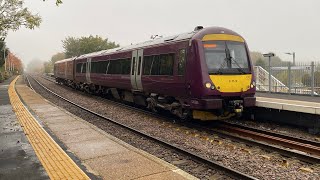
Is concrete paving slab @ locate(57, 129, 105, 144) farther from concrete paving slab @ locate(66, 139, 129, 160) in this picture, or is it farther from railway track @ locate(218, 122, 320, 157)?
railway track @ locate(218, 122, 320, 157)

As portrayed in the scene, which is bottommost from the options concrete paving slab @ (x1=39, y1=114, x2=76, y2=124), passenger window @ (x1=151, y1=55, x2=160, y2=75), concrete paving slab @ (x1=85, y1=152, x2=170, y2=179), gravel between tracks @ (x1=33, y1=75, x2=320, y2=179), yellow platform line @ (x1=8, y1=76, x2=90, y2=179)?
gravel between tracks @ (x1=33, y1=75, x2=320, y2=179)

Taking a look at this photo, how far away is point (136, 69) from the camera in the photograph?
14.4 meters

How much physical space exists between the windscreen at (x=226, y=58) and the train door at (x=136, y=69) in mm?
4387

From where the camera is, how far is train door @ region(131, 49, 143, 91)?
46.0 ft

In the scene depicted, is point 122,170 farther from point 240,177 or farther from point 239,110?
point 239,110

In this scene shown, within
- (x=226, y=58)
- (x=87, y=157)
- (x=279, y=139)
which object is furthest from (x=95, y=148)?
(x=226, y=58)

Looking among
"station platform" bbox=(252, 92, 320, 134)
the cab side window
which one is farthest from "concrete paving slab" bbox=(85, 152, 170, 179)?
"station platform" bbox=(252, 92, 320, 134)

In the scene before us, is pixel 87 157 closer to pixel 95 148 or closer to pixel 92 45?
pixel 95 148

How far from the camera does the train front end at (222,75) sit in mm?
9820

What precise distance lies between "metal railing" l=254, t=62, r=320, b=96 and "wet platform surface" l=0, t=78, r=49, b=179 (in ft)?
39.1

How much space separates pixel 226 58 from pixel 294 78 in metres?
6.94

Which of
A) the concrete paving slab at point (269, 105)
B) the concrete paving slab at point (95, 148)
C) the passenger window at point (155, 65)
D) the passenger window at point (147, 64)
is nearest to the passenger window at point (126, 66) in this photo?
the passenger window at point (147, 64)

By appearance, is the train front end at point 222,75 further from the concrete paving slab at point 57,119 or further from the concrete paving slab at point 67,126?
the concrete paving slab at point 57,119

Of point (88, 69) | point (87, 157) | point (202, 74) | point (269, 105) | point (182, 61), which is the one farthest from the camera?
point (88, 69)
